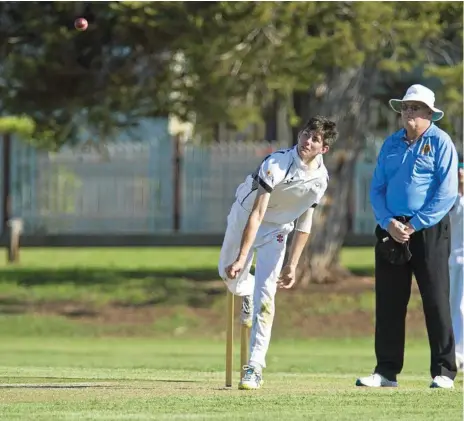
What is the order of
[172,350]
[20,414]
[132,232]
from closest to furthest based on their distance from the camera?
[20,414]
[172,350]
[132,232]

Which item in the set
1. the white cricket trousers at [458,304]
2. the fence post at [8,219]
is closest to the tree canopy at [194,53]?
the white cricket trousers at [458,304]

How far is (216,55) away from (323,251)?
4.63 metres

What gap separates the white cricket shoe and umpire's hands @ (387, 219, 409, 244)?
1.36 metres

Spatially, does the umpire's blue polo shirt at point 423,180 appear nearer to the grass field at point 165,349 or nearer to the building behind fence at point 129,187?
the grass field at point 165,349

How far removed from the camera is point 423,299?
1055cm

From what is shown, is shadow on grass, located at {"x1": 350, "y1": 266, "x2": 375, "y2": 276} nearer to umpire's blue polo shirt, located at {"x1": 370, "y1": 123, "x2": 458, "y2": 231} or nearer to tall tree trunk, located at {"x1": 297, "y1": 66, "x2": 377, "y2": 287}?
tall tree trunk, located at {"x1": 297, "y1": 66, "x2": 377, "y2": 287}

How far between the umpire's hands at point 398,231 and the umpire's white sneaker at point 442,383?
105 cm

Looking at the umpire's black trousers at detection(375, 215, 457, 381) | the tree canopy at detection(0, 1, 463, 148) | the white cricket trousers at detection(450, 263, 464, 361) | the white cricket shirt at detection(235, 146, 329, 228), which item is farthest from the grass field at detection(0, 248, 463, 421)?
the tree canopy at detection(0, 1, 463, 148)

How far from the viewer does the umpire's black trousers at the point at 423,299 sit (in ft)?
34.3

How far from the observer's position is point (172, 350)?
18062mm

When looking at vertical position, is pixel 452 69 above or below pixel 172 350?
above

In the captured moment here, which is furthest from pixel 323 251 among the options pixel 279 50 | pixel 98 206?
pixel 98 206

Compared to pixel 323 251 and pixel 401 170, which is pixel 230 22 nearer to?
pixel 323 251

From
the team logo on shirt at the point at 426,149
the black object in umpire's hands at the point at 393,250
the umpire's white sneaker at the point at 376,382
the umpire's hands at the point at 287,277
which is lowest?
the umpire's white sneaker at the point at 376,382
